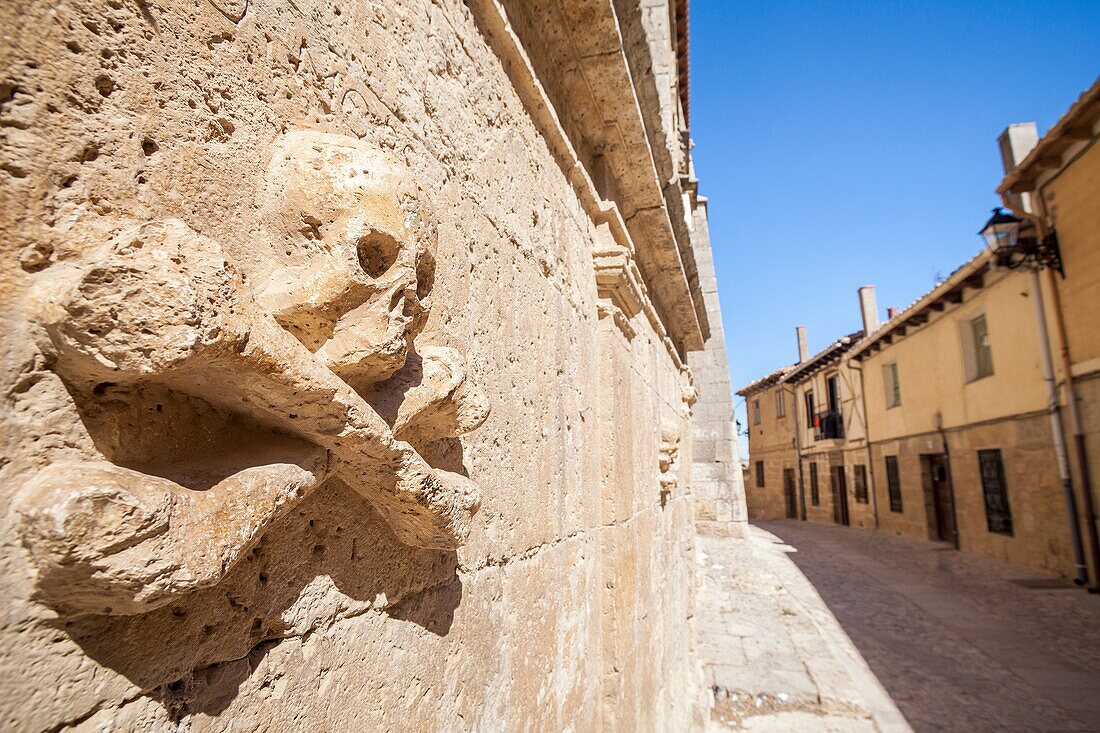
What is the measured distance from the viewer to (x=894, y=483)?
16047mm

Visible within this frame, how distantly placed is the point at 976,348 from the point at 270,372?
14.6 meters

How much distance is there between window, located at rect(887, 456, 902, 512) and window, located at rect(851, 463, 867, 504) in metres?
1.32

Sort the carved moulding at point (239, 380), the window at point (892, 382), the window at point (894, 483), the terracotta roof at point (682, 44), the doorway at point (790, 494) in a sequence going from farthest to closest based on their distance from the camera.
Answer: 1. the doorway at point (790, 494)
2. the window at point (892, 382)
3. the window at point (894, 483)
4. the terracotta roof at point (682, 44)
5. the carved moulding at point (239, 380)

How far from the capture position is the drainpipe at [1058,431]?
881 centimetres

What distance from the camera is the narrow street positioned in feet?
16.9

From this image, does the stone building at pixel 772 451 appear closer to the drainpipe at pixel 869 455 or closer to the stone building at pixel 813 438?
the stone building at pixel 813 438

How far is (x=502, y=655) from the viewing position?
142 centimetres

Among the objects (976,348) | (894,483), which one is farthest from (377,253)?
(894,483)

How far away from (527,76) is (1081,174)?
1015cm

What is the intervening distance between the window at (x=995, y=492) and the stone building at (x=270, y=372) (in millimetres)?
12309

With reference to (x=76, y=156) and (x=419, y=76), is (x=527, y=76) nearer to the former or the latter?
(x=419, y=76)

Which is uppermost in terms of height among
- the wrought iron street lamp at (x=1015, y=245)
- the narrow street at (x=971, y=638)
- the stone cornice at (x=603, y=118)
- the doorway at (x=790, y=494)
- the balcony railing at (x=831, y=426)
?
the wrought iron street lamp at (x=1015, y=245)

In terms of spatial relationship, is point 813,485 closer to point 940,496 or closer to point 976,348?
point 940,496

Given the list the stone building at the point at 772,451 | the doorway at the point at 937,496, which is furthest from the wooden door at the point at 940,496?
the stone building at the point at 772,451
